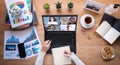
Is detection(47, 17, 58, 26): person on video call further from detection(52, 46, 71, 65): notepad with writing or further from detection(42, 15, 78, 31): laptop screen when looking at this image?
detection(52, 46, 71, 65): notepad with writing

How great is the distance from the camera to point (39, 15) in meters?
1.66

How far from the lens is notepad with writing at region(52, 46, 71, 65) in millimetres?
1556

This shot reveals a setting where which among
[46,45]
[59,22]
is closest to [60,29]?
[59,22]

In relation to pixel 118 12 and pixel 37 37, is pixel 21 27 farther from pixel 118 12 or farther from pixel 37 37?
pixel 118 12

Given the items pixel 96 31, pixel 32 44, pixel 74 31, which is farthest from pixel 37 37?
pixel 96 31

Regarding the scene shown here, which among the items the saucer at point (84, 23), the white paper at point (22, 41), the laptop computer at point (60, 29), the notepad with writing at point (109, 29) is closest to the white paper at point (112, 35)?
the notepad with writing at point (109, 29)

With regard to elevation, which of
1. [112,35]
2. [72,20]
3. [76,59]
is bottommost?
[76,59]

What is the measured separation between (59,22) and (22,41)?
299mm

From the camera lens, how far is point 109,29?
5.25 ft

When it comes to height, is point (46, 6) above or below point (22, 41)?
above

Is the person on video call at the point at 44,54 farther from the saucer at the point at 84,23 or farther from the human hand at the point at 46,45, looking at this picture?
the saucer at the point at 84,23

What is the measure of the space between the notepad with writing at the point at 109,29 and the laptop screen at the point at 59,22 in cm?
19

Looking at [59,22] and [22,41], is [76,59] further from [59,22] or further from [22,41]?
[22,41]

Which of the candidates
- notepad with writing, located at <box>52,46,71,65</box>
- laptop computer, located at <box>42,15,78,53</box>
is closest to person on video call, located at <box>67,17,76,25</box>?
laptop computer, located at <box>42,15,78,53</box>
